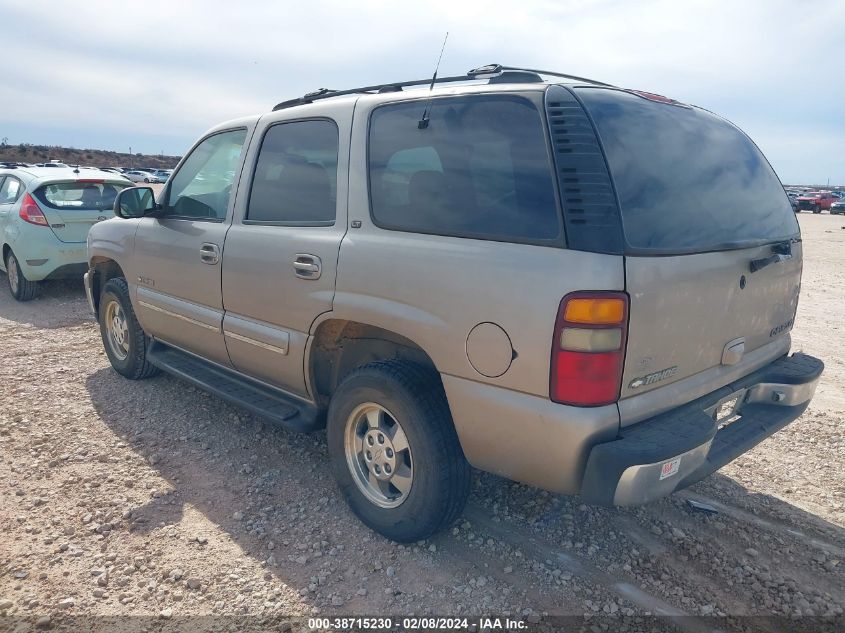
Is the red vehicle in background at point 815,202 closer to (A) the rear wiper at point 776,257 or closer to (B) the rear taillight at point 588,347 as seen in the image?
(A) the rear wiper at point 776,257

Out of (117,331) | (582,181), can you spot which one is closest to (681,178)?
(582,181)

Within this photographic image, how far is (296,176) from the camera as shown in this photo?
338cm

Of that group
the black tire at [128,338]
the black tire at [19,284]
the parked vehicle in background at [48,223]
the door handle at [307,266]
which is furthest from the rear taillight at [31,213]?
the door handle at [307,266]

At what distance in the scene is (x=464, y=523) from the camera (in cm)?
309

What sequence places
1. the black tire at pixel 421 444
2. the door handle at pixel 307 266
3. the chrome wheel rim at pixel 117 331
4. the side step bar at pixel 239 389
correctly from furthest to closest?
1. the chrome wheel rim at pixel 117 331
2. the side step bar at pixel 239 389
3. the door handle at pixel 307 266
4. the black tire at pixel 421 444

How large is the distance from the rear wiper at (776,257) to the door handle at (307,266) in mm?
1988

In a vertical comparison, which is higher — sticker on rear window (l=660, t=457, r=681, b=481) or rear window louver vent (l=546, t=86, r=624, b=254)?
rear window louver vent (l=546, t=86, r=624, b=254)

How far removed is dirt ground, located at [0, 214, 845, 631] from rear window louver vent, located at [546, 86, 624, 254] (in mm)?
1512

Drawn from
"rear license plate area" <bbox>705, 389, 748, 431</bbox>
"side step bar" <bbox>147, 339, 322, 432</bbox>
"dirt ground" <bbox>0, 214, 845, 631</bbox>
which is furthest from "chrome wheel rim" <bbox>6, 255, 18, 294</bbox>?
"rear license plate area" <bbox>705, 389, 748, 431</bbox>

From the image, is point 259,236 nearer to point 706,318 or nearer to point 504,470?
point 504,470

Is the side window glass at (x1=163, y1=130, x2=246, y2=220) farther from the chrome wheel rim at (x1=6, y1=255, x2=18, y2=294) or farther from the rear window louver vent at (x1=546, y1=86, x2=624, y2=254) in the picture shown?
the chrome wheel rim at (x1=6, y1=255, x2=18, y2=294)

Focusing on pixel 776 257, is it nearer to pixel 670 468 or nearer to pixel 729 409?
pixel 729 409

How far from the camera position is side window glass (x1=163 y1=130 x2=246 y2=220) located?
380 centimetres

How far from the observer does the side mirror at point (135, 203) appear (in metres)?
4.18
